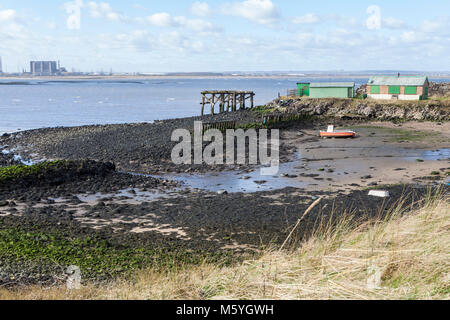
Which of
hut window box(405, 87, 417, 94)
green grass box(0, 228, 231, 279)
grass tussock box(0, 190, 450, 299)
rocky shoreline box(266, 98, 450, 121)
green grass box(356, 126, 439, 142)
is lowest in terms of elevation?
green grass box(0, 228, 231, 279)

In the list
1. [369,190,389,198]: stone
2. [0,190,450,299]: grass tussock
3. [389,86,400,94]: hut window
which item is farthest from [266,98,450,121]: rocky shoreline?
[0,190,450,299]: grass tussock

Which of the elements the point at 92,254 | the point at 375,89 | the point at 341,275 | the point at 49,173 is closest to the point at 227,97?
the point at 375,89

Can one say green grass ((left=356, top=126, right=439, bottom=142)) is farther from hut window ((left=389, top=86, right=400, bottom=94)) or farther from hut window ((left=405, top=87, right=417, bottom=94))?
hut window ((left=389, top=86, right=400, bottom=94))

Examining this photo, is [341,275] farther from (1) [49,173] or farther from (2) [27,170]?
(2) [27,170]

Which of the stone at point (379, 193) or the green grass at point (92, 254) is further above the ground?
the stone at point (379, 193)

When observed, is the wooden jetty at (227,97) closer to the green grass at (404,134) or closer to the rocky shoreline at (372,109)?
the rocky shoreline at (372,109)

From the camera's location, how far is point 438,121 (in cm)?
4247

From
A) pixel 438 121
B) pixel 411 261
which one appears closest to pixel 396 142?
pixel 438 121

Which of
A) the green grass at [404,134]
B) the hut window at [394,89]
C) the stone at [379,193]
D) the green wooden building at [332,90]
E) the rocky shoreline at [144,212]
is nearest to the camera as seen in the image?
the rocky shoreline at [144,212]

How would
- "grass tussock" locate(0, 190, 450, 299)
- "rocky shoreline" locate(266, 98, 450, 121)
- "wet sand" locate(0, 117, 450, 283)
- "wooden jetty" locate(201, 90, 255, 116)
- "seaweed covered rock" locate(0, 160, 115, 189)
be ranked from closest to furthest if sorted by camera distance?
"grass tussock" locate(0, 190, 450, 299)
"wet sand" locate(0, 117, 450, 283)
"seaweed covered rock" locate(0, 160, 115, 189)
"rocky shoreline" locate(266, 98, 450, 121)
"wooden jetty" locate(201, 90, 255, 116)

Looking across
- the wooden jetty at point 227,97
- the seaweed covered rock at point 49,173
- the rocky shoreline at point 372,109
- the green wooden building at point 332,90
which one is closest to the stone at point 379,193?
the seaweed covered rock at point 49,173

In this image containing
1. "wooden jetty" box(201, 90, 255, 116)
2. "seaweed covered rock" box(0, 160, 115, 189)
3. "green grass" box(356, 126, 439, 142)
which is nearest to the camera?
"seaweed covered rock" box(0, 160, 115, 189)
